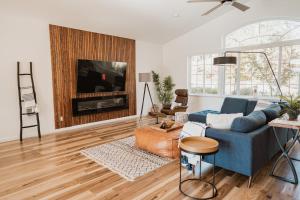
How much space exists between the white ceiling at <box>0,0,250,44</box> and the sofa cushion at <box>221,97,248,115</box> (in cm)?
266

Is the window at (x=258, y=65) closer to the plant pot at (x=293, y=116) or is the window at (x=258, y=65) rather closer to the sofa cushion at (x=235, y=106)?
the sofa cushion at (x=235, y=106)

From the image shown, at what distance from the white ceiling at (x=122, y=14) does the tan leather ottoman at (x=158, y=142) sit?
3.04 metres

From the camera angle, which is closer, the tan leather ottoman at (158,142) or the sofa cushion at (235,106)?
the tan leather ottoman at (158,142)

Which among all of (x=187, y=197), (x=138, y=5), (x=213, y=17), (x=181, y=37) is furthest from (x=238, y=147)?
(x=181, y=37)

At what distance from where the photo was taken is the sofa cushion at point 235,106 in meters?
4.84

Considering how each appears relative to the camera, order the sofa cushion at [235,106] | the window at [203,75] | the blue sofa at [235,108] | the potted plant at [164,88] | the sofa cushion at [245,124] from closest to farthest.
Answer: the sofa cushion at [245,124] < the blue sofa at [235,108] < the sofa cushion at [235,106] < the window at [203,75] < the potted plant at [164,88]

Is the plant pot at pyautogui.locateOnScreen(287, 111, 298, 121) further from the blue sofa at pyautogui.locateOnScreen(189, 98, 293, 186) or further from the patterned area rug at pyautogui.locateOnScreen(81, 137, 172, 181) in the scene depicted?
the patterned area rug at pyautogui.locateOnScreen(81, 137, 172, 181)

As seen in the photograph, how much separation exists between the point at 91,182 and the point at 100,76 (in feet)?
12.4

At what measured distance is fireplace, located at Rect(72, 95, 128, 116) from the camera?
574 cm

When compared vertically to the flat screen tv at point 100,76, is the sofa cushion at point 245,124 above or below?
below

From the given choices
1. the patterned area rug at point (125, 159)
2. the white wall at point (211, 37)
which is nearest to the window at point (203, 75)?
the white wall at point (211, 37)

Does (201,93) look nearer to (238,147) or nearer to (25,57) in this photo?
(238,147)

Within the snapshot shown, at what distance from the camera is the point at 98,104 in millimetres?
6180

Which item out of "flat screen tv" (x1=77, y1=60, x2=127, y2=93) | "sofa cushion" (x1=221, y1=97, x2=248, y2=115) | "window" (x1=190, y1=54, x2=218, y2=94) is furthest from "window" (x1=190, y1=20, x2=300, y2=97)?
"flat screen tv" (x1=77, y1=60, x2=127, y2=93)
